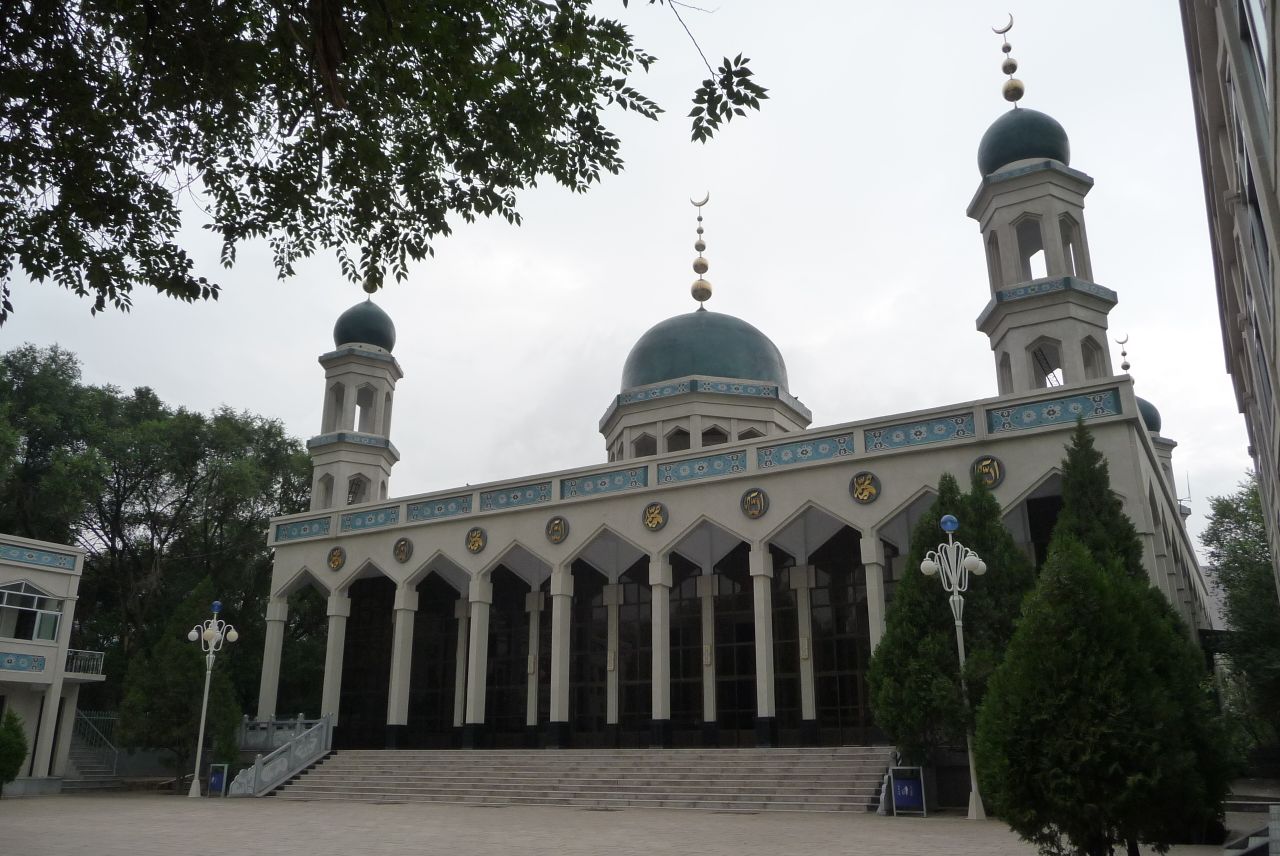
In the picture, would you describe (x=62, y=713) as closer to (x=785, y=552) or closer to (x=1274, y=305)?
(x=785, y=552)

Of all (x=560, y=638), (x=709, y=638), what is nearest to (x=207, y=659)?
(x=560, y=638)

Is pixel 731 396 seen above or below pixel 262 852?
above

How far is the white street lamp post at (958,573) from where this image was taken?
1296cm

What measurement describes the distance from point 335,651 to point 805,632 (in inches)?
448

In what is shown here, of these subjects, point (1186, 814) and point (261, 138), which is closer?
point (1186, 814)

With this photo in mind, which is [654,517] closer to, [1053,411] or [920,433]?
[920,433]

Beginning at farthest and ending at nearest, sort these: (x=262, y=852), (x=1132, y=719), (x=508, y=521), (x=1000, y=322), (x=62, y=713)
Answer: (x=62, y=713), (x=508, y=521), (x=1000, y=322), (x=262, y=852), (x=1132, y=719)

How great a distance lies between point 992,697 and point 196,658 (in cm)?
1869

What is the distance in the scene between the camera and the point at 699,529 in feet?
67.1

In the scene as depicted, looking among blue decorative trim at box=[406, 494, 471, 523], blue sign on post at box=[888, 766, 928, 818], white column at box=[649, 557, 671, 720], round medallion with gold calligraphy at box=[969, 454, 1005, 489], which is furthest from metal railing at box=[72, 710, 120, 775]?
round medallion with gold calligraphy at box=[969, 454, 1005, 489]

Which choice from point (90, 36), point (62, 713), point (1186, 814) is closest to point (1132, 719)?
point (1186, 814)

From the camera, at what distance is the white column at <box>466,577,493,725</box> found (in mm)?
21375

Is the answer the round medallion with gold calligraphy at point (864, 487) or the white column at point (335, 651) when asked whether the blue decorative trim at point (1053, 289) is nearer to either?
the round medallion with gold calligraphy at point (864, 487)

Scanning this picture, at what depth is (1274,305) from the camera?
24.4 ft
